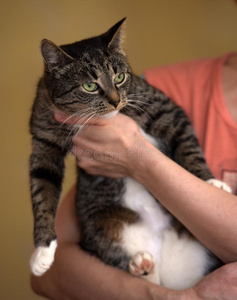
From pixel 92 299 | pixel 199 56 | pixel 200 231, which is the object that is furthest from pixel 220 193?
pixel 199 56

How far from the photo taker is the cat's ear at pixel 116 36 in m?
1.04

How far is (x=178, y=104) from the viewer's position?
53.7 inches

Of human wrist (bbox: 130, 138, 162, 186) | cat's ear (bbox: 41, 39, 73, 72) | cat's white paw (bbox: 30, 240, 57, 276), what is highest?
cat's ear (bbox: 41, 39, 73, 72)

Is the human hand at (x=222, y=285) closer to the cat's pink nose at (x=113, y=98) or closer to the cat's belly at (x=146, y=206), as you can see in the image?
the cat's belly at (x=146, y=206)

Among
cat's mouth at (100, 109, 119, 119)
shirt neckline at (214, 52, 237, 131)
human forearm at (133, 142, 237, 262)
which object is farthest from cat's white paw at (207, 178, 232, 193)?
cat's mouth at (100, 109, 119, 119)

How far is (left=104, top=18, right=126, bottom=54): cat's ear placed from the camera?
104cm

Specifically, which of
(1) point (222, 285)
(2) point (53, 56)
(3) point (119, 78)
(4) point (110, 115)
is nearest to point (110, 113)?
(4) point (110, 115)

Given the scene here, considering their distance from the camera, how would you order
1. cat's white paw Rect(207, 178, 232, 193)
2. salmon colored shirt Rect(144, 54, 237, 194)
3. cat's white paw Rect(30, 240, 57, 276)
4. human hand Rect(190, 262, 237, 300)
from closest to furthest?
human hand Rect(190, 262, 237, 300) → cat's white paw Rect(30, 240, 57, 276) → cat's white paw Rect(207, 178, 232, 193) → salmon colored shirt Rect(144, 54, 237, 194)

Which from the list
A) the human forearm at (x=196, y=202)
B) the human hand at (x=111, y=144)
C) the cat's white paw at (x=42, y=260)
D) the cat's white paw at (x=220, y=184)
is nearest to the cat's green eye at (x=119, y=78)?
the human hand at (x=111, y=144)

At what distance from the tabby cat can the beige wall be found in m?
0.59

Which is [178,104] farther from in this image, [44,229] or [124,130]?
[44,229]

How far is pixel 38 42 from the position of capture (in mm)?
1826

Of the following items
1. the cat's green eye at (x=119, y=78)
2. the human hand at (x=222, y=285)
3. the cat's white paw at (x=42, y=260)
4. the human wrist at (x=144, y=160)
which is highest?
the cat's green eye at (x=119, y=78)

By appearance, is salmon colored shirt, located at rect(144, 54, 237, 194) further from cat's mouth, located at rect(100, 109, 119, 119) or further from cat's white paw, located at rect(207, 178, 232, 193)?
cat's mouth, located at rect(100, 109, 119, 119)
